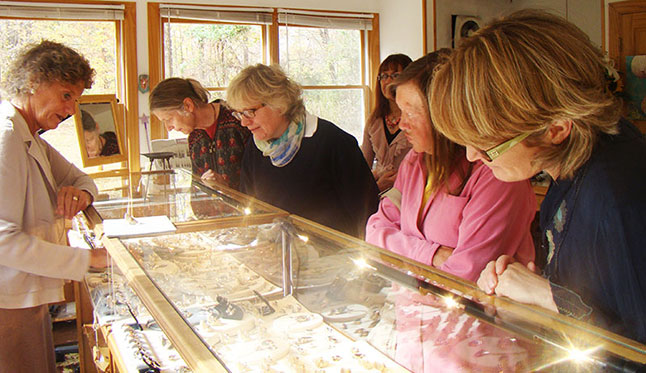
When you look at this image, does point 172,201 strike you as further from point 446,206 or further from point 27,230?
point 446,206

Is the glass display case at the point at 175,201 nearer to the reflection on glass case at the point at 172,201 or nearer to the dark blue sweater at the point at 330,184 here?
the reflection on glass case at the point at 172,201

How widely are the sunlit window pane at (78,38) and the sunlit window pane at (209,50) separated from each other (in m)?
0.55

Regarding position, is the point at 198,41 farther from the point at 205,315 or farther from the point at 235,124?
the point at 205,315

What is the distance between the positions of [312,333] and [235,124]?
1.83 meters

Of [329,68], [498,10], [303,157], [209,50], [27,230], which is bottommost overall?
[27,230]

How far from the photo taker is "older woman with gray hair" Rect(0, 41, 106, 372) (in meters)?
1.79

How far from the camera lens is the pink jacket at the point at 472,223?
1508mm

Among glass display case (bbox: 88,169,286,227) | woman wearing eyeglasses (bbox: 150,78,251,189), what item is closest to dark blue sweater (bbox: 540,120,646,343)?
glass display case (bbox: 88,169,286,227)

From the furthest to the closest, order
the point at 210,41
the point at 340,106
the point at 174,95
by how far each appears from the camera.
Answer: the point at 340,106 < the point at 210,41 < the point at 174,95

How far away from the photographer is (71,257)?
1856 millimetres

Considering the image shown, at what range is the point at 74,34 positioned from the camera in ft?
17.9

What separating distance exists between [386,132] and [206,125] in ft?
3.82

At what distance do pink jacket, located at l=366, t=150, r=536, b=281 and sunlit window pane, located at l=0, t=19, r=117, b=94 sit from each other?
4.71m

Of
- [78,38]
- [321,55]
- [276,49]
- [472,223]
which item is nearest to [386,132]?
[472,223]
